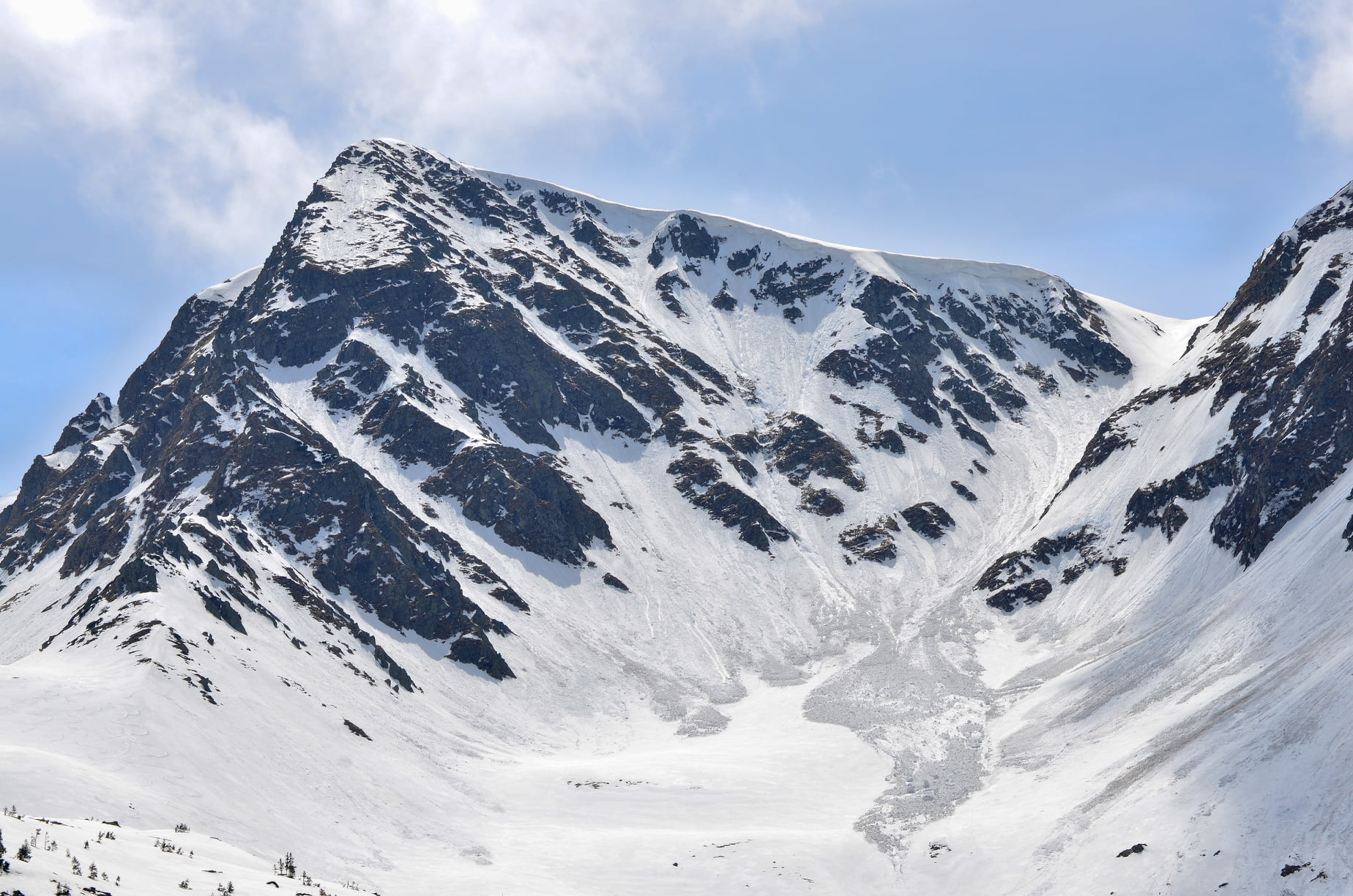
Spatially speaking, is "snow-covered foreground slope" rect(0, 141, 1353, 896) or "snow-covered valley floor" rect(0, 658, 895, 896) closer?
"snow-covered foreground slope" rect(0, 141, 1353, 896)

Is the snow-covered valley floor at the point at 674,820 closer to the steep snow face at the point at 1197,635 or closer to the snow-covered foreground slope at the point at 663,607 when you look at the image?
the snow-covered foreground slope at the point at 663,607

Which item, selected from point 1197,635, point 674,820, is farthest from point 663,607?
point 1197,635

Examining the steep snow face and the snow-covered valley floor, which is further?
the snow-covered valley floor

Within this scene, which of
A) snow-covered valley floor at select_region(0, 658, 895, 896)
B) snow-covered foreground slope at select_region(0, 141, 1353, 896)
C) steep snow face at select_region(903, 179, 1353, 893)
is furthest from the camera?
snow-covered valley floor at select_region(0, 658, 895, 896)

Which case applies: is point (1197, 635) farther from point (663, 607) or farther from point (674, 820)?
point (663, 607)

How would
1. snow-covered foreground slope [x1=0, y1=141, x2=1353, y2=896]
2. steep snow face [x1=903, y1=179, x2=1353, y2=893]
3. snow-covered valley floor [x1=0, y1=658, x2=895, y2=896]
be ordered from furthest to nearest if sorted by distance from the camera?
snow-covered valley floor [x1=0, y1=658, x2=895, y2=896] → snow-covered foreground slope [x1=0, y1=141, x2=1353, y2=896] → steep snow face [x1=903, y1=179, x2=1353, y2=893]

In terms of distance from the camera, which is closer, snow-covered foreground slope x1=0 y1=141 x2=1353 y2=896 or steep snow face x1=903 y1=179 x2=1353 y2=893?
steep snow face x1=903 y1=179 x2=1353 y2=893

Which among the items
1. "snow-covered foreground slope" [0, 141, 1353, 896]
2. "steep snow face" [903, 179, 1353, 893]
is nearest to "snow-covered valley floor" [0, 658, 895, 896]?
"snow-covered foreground slope" [0, 141, 1353, 896]

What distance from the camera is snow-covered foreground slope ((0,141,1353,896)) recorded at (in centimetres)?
6756

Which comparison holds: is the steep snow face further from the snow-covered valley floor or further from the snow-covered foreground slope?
the snow-covered valley floor

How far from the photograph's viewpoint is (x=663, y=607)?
137125mm

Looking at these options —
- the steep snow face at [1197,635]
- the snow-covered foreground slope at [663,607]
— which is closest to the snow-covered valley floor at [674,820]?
the snow-covered foreground slope at [663,607]

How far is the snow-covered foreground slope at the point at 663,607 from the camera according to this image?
67.6 m

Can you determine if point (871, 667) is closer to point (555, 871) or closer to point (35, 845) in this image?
point (555, 871)
